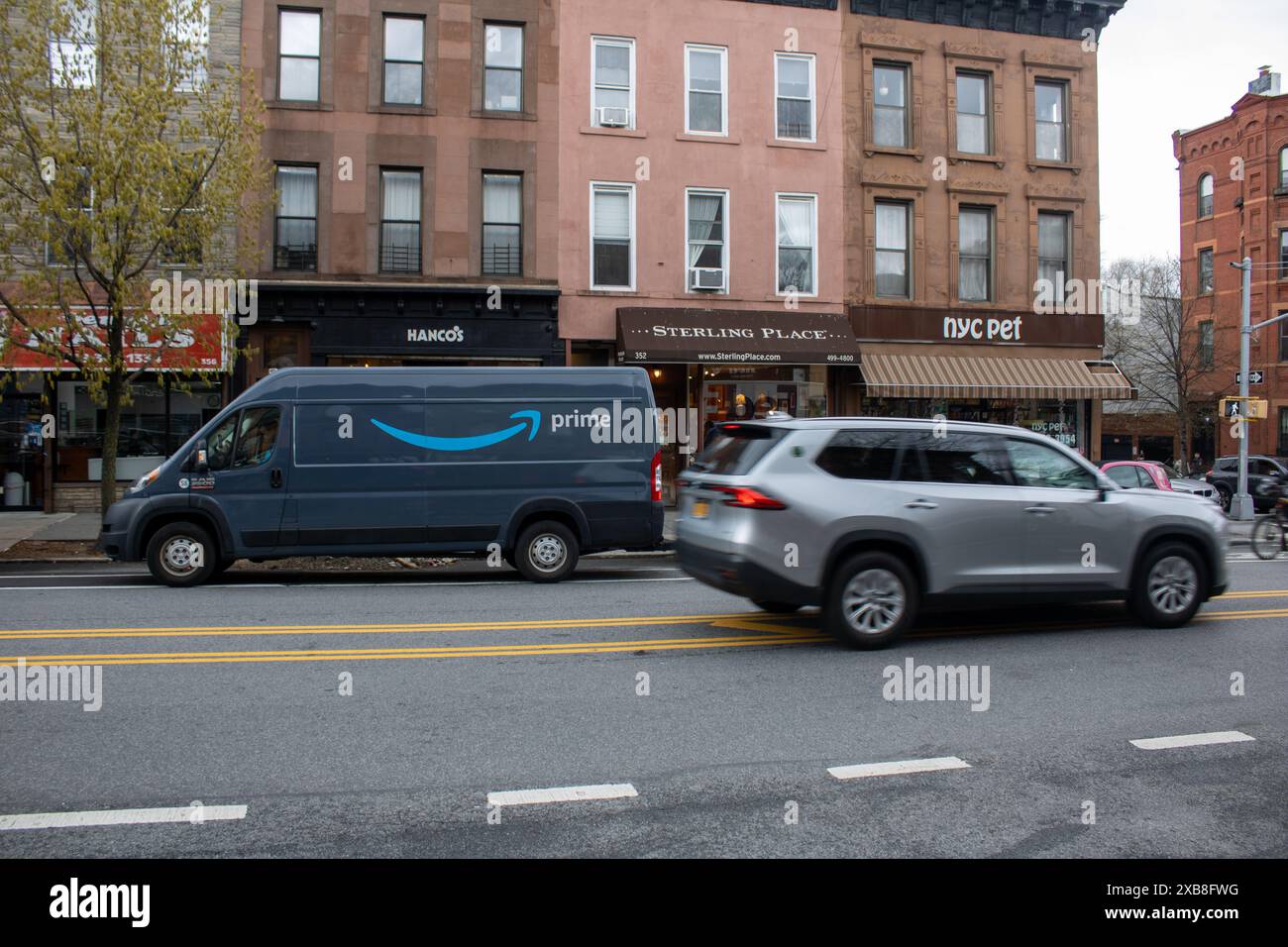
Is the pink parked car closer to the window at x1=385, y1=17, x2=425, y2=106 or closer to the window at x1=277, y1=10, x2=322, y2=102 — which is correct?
the window at x1=385, y1=17, x2=425, y2=106

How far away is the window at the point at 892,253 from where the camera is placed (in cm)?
2292

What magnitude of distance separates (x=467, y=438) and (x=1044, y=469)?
21.7 feet

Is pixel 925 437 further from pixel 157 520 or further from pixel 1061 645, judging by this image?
pixel 157 520

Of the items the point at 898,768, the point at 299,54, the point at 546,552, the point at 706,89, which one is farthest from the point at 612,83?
the point at 898,768

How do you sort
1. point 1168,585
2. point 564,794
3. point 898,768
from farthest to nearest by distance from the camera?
point 1168,585
point 898,768
point 564,794

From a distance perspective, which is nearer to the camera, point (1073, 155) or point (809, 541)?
point (809, 541)

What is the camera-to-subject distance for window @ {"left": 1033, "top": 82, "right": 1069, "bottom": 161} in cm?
2408

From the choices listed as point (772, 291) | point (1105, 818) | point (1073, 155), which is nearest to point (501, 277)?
point (772, 291)

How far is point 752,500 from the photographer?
7859 mm

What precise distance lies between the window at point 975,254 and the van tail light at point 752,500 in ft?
56.7

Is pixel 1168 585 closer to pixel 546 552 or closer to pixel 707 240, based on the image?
pixel 546 552
